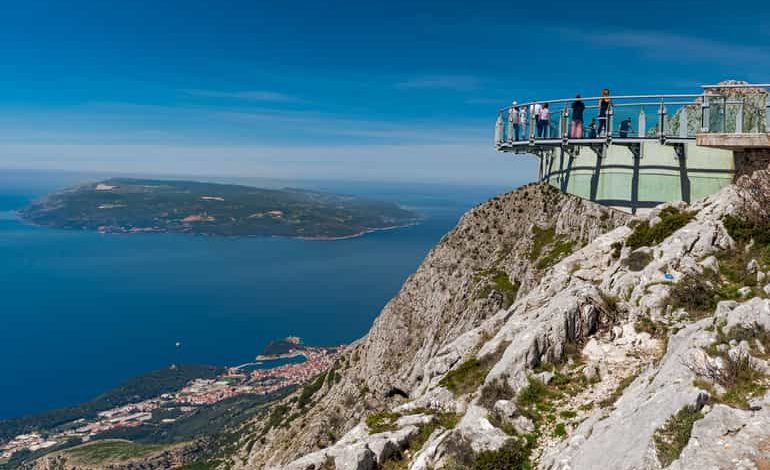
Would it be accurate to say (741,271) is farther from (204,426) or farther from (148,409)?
(148,409)

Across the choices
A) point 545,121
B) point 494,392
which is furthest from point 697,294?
point 545,121

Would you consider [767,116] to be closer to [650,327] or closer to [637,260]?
[637,260]

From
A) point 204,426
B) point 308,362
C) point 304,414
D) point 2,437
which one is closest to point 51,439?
point 2,437

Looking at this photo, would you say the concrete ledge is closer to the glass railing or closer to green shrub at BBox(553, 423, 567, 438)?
the glass railing

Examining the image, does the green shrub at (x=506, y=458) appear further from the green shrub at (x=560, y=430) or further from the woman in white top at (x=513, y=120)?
the woman in white top at (x=513, y=120)

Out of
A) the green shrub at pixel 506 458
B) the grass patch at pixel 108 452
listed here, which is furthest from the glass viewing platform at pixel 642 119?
the grass patch at pixel 108 452

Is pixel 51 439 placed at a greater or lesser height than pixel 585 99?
lesser

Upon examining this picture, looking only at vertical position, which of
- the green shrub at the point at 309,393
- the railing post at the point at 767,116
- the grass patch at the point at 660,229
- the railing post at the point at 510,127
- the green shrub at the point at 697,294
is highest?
the railing post at the point at 510,127
